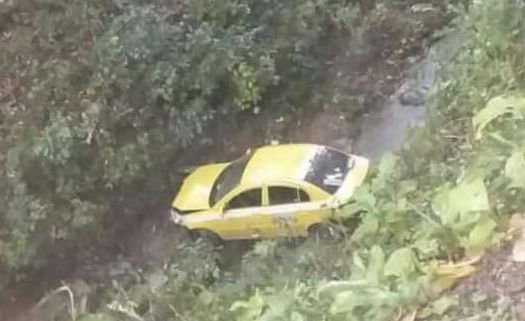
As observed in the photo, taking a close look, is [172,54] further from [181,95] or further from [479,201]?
[479,201]

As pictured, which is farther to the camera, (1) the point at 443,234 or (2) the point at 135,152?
(2) the point at 135,152

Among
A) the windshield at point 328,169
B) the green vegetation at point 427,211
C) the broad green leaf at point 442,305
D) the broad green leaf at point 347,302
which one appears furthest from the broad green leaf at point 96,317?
the broad green leaf at point 442,305

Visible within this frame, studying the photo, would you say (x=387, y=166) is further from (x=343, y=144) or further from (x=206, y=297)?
(x=343, y=144)

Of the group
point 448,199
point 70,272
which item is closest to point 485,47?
point 448,199

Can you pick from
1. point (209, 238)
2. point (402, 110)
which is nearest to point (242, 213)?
point (209, 238)

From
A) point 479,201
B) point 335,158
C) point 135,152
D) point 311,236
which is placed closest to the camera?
point 479,201

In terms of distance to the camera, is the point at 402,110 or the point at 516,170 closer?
the point at 516,170

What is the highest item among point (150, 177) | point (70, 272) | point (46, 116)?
point (46, 116)

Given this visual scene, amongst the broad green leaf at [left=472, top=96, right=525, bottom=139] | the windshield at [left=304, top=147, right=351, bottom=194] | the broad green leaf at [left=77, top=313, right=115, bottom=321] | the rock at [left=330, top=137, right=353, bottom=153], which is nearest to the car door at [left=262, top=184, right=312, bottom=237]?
the windshield at [left=304, top=147, right=351, bottom=194]
